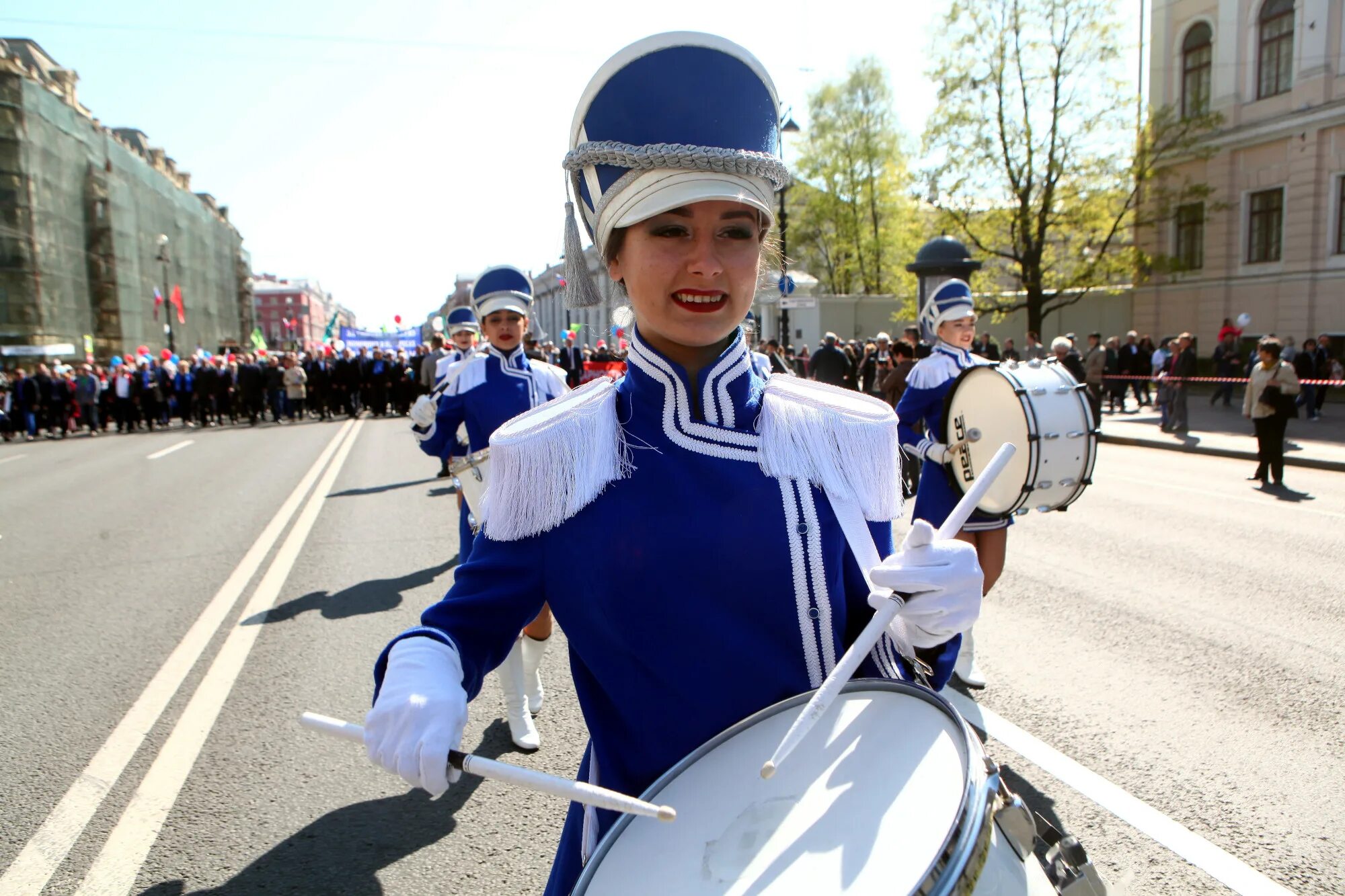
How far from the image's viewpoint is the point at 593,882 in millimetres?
1268

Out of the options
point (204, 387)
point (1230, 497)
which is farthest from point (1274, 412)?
point (204, 387)

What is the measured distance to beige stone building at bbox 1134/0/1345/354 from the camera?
82.6ft

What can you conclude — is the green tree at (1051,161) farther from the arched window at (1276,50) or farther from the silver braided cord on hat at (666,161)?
the silver braided cord on hat at (666,161)

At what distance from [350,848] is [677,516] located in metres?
2.62

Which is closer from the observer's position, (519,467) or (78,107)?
(519,467)

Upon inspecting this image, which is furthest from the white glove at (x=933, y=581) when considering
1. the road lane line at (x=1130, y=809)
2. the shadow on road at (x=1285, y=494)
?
the shadow on road at (x=1285, y=494)

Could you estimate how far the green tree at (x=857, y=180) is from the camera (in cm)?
4231

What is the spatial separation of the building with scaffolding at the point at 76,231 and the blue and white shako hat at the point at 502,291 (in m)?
33.6

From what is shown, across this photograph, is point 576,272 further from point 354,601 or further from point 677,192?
point 354,601

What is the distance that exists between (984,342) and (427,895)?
20.2m

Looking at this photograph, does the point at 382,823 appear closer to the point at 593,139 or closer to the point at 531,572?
the point at 531,572

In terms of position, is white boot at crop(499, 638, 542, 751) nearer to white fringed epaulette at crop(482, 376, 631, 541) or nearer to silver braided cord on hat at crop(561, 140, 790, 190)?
white fringed epaulette at crop(482, 376, 631, 541)

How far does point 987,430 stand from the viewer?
465 centimetres

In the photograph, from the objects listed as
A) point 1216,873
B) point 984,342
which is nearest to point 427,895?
point 1216,873
